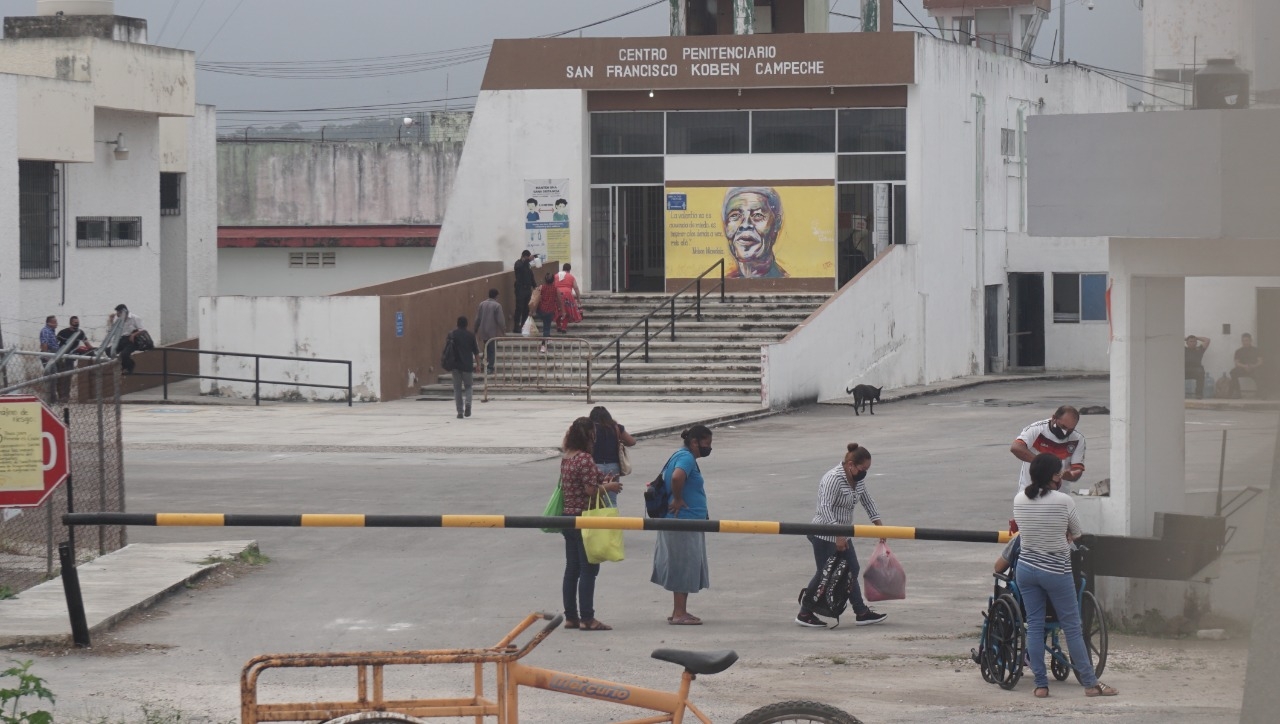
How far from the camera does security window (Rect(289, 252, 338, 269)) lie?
49375mm

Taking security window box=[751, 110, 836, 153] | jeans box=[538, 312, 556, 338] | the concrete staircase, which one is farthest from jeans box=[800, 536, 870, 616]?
security window box=[751, 110, 836, 153]

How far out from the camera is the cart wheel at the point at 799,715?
5859 millimetres

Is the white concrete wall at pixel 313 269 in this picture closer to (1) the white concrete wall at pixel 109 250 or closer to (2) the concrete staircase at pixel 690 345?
(1) the white concrete wall at pixel 109 250

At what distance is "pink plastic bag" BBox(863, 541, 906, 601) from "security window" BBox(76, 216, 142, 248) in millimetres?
26156

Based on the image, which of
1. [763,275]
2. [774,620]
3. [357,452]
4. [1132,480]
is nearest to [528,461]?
[357,452]

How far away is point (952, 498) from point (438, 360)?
1607 centimetres

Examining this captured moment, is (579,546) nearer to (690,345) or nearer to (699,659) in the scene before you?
(699,659)

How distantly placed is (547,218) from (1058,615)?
27.9m

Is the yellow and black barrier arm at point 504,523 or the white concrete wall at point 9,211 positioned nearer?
the yellow and black barrier arm at point 504,523

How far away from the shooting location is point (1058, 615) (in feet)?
31.9

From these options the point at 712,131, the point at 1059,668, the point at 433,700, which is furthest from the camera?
the point at 712,131

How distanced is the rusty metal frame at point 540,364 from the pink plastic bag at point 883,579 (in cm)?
1876

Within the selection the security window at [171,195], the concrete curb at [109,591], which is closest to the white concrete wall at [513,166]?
the security window at [171,195]

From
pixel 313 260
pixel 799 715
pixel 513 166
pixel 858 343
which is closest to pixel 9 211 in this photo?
pixel 513 166
